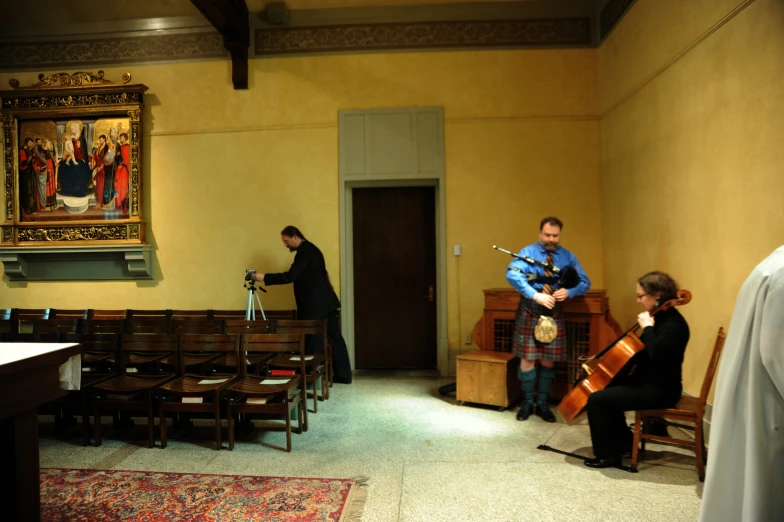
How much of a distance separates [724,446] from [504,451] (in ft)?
8.86

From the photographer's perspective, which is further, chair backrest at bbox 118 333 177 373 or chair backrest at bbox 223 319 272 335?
chair backrest at bbox 223 319 272 335

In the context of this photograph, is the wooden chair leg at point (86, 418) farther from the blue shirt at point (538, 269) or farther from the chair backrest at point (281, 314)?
the blue shirt at point (538, 269)

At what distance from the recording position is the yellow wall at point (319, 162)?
673 centimetres

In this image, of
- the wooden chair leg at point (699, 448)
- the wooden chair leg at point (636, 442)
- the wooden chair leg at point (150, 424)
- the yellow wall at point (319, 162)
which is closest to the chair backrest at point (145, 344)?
the wooden chair leg at point (150, 424)

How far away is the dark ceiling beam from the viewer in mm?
6250

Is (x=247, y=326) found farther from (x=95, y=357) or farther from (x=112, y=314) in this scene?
(x=112, y=314)

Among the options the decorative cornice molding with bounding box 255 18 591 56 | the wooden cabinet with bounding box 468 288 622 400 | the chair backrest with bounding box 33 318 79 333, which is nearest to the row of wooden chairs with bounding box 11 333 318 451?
the chair backrest with bounding box 33 318 79 333

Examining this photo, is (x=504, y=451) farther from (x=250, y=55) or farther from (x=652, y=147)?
(x=250, y=55)

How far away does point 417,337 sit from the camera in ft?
23.3

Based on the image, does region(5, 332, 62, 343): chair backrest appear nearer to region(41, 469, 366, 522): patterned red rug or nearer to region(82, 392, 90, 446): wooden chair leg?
region(82, 392, 90, 446): wooden chair leg

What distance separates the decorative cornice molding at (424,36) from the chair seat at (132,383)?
448cm

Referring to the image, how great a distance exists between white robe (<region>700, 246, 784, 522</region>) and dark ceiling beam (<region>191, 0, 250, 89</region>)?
624 cm

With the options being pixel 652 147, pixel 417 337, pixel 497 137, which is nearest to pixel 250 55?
pixel 497 137

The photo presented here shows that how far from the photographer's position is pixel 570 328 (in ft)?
17.2
